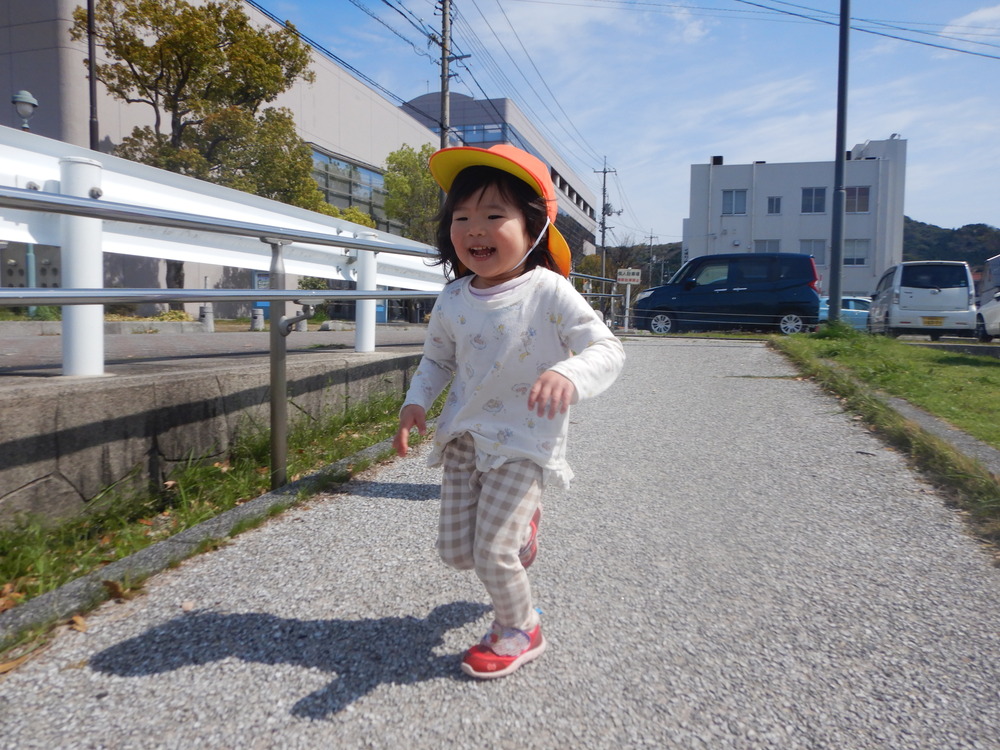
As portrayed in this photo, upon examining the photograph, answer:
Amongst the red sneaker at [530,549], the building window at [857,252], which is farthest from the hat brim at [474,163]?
the building window at [857,252]

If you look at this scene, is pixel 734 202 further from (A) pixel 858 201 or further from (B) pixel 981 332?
(B) pixel 981 332

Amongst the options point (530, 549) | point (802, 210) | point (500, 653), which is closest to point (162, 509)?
point (530, 549)

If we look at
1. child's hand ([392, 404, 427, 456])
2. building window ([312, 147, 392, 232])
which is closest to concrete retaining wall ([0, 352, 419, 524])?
child's hand ([392, 404, 427, 456])

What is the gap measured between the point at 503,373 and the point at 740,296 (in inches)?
513

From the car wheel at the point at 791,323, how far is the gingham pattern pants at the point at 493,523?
43.4 ft

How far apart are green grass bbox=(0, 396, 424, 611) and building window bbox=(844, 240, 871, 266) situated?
40960 millimetres

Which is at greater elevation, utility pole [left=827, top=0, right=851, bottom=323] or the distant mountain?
the distant mountain

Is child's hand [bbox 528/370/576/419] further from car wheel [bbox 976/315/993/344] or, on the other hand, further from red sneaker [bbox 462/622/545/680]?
car wheel [bbox 976/315/993/344]

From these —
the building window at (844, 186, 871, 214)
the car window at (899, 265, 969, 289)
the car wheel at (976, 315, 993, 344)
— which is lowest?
the car wheel at (976, 315, 993, 344)

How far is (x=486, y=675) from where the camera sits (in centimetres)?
173

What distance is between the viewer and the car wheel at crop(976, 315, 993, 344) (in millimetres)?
13773

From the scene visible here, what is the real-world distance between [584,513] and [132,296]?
6.00ft

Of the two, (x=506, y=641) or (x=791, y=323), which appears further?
(x=791, y=323)

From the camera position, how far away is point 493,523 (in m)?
1.83
